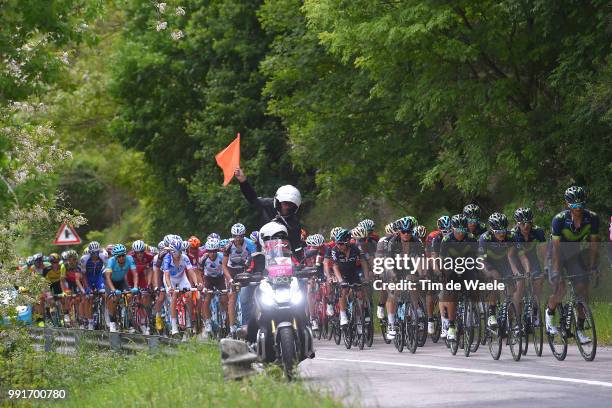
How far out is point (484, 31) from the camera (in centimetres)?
2762

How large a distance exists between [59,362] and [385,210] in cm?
1785

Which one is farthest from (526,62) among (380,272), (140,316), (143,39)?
(143,39)

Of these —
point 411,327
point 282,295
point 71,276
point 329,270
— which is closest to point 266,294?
point 282,295

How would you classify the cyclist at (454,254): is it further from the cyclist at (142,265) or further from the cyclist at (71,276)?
the cyclist at (71,276)

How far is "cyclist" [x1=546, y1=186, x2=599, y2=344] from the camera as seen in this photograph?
1719cm

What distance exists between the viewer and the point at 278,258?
1456 cm

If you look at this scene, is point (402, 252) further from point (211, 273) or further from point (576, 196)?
point (211, 273)

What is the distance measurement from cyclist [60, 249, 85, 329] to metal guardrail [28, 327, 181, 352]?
22.7ft

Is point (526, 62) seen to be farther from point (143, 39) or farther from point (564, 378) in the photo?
point (143, 39)

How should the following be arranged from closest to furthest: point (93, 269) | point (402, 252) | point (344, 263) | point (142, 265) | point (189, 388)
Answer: point (189, 388) → point (402, 252) → point (344, 263) → point (142, 265) → point (93, 269)

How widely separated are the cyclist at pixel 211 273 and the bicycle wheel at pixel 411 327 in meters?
6.32

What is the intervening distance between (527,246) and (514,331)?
1.15m

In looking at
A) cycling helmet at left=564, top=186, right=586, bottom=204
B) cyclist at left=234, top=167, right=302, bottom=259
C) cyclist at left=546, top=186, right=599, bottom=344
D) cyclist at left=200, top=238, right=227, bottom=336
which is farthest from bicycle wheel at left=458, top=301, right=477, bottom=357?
cyclist at left=200, top=238, right=227, bottom=336

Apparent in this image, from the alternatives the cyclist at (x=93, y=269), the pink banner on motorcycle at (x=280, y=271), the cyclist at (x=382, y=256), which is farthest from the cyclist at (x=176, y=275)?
the pink banner on motorcycle at (x=280, y=271)
